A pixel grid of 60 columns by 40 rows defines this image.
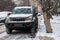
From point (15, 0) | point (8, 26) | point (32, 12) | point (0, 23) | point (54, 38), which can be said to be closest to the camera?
point (54, 38)

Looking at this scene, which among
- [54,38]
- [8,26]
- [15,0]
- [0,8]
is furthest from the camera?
[15,0]

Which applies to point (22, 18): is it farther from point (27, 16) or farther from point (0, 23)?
point (0, 23)

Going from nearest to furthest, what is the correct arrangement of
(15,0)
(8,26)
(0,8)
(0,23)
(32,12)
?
(8,26) < (32,12) < (0,23) < (0,8) < (15,0)

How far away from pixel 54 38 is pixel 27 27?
395 centimetres

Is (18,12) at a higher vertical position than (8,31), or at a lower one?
higher

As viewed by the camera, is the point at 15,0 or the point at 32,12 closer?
the point at 32,12

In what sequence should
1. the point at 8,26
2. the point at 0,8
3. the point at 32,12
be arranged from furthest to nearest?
the point at 0,8, the point at 32,12, the point at 8,26

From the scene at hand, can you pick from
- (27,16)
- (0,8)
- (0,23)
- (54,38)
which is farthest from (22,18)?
(0,8)

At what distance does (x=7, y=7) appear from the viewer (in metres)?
49.0

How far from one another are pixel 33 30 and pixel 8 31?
175 centimetres

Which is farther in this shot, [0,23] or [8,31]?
[0,23]

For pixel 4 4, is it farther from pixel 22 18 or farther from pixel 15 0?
pixel 22 18

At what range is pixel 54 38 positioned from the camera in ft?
38.6

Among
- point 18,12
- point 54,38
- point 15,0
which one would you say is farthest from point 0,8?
point 54,38
